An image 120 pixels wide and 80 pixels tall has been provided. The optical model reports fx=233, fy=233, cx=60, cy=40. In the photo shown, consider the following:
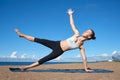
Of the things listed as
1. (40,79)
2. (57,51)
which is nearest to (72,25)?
(57,51)

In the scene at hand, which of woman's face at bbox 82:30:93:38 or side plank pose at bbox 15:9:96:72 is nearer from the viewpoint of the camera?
woman's face at bbox 82:30:93:38

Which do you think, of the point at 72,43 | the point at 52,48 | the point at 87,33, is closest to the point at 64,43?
the point at 72,43

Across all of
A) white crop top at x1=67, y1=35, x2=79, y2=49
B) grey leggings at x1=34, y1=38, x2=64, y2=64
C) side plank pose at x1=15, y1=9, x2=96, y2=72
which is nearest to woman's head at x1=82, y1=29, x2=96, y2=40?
side plank pose at x1=15, y1=9, x2=96, y2=72

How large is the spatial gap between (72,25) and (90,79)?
496 cm

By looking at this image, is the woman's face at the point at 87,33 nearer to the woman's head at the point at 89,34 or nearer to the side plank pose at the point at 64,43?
the woman's head at the point at 89,34

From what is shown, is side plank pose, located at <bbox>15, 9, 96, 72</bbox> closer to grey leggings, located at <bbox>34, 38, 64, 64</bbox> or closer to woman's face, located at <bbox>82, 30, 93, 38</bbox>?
grey leggings, located at <bbox>34, 38, 64, 64</bbox>

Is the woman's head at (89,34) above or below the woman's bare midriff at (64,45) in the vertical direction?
above

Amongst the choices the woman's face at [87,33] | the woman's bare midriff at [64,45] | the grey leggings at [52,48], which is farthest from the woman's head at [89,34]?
the grey leggings at [52,48]

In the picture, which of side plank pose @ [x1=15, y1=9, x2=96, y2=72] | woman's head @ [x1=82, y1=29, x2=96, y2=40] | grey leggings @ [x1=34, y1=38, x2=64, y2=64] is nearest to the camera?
woman's head @ [x1=82, y1=29, x2=96, y2=40]

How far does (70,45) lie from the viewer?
9.97m

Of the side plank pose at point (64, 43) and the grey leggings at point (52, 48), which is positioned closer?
the side plank pose at point (64, 43)

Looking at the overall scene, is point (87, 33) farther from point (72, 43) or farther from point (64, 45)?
point (64, 45)

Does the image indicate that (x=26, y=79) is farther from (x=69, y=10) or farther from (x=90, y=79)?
(x=69, y=10)

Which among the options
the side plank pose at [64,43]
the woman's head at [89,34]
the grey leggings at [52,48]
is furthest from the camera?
the grey leggings at [52,48]
